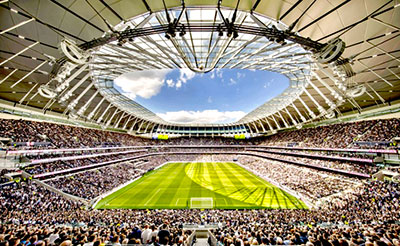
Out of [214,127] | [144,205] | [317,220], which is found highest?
[214,127]

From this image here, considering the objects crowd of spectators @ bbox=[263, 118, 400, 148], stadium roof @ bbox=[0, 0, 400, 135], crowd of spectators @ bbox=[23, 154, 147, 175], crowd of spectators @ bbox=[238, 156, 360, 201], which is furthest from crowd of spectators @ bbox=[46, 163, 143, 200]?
crowd of spectators @ bbox=[263, 118, 400, 148]

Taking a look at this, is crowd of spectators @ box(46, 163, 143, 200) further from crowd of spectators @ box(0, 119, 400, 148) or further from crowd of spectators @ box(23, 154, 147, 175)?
crowd of spectators @ box(0, 119, 400, 148)

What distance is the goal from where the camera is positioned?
24.0 m

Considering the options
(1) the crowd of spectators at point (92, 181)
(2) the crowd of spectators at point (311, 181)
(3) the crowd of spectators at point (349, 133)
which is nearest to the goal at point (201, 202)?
(2) the crowd of spectators at point (311, 181)

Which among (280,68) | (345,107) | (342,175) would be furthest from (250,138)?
(280,68)

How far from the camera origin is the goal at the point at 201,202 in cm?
2398

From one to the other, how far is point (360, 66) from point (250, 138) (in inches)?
2780

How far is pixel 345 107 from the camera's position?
36.1m


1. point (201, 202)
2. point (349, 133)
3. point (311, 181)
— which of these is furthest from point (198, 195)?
point (349, 133)

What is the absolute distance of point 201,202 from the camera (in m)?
25.4

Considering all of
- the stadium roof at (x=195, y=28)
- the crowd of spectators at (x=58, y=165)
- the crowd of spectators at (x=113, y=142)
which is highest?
the stadium roof at (x=195, y=28)

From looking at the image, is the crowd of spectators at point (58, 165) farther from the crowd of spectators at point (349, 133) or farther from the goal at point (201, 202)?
the crowd of spectators at point (349, 133)

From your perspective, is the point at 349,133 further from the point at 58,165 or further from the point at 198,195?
the point at 58,165

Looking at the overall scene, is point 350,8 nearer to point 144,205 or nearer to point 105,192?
point 144,205
